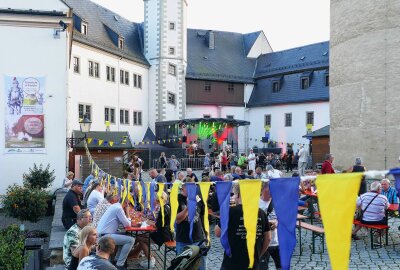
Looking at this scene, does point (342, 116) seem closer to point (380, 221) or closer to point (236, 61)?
point (380, 221)

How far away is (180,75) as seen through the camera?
156 ft

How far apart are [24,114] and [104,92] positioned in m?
20.3

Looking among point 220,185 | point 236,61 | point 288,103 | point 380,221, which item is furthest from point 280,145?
point 220,185

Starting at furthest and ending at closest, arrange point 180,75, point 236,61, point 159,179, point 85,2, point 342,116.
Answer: point 236,61, point 180,75, point 85,2, point 342,116, point 159,179

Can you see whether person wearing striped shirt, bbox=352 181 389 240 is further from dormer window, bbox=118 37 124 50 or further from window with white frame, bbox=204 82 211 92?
window with white frame, bbox=204 82 211 92

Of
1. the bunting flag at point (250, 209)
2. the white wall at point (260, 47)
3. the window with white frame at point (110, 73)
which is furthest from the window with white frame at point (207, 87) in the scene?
the bunting flag at point (250, 209)

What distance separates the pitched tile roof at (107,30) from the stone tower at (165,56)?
4.75 ft

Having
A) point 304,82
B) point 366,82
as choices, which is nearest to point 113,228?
point 366,82

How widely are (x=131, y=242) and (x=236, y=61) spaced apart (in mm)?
47753

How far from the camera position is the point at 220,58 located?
5444cm

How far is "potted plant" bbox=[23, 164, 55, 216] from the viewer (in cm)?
1945

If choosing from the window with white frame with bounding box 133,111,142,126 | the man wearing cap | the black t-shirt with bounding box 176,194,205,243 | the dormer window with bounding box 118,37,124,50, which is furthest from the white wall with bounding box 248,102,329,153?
the black t-shirt with bounding box 176,194,205,243

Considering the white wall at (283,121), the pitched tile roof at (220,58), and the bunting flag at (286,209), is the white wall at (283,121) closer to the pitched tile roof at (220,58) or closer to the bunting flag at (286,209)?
the pitched tile roof at (220,58)

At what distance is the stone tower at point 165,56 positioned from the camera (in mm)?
45531
